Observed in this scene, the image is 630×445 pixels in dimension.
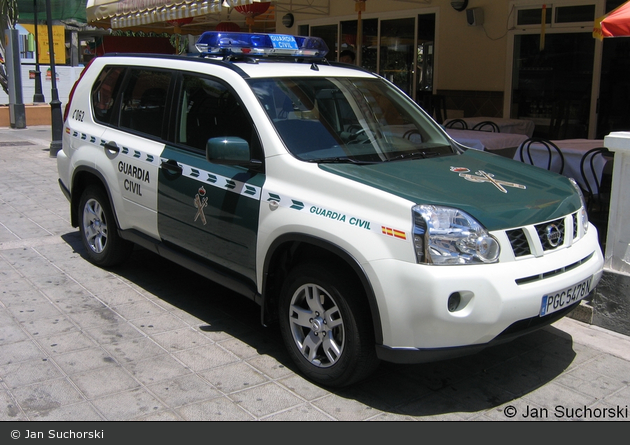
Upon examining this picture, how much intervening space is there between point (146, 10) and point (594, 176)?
311 inches

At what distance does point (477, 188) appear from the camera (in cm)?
381

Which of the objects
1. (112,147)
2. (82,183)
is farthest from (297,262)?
(82,183)

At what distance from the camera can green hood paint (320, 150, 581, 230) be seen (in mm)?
3529

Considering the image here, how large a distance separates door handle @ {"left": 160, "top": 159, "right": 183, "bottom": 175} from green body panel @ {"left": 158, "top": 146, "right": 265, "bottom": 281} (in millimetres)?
23

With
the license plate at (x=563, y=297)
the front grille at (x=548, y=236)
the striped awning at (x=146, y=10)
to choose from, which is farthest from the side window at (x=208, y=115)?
the striped awning at (x=146, y=10)

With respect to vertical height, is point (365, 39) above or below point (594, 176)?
above

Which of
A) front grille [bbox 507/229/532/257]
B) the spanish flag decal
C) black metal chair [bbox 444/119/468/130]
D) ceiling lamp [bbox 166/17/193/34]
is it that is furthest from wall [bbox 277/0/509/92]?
the spanish flag decal

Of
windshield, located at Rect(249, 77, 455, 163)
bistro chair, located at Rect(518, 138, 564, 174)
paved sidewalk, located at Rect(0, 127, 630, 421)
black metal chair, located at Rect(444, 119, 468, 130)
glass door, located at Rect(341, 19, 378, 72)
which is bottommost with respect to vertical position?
paved sidewalk, located at Rect(0, 127, 630, 421)

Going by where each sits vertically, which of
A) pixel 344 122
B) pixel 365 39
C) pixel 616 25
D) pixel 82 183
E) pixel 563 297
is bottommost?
pixel 563 297

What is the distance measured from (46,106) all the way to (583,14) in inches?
601

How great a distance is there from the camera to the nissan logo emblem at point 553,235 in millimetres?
3754

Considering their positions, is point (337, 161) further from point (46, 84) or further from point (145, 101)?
point (46, 84)

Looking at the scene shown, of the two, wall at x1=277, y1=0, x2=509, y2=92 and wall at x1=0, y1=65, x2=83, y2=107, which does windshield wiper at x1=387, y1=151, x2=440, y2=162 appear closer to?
wall at x1=277, y1=0, x2=509, y2=92

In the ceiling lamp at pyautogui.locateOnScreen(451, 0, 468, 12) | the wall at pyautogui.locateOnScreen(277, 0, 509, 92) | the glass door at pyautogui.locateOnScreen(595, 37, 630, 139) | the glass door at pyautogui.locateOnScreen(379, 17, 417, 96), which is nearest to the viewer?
the glass door at pyautogui.locateOnScreen(595, 37, 630, 139)
